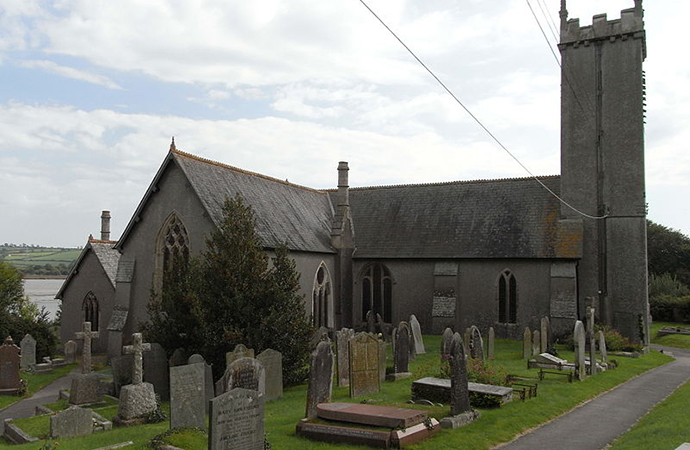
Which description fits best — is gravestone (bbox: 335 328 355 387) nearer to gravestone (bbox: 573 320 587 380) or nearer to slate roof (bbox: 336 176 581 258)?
gravestone (bbox: 573 320 587 380)

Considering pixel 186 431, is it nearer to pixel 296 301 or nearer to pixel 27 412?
pixel 296 301

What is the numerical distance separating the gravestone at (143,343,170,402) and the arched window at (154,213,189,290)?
5915 millimetres

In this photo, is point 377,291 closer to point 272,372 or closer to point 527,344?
point 527,344

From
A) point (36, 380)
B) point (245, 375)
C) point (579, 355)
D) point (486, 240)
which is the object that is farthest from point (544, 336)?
point (36, 380)

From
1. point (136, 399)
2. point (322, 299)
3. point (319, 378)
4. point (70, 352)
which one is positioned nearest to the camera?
point (319, 378)

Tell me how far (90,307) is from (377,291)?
49.4 feet

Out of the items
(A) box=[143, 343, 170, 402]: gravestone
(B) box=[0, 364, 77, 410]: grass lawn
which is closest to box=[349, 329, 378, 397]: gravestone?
(A) box=[143, 343, 170, 402]: gravestone

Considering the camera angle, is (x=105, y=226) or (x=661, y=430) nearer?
(x=661, y=430)

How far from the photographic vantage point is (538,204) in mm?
28797

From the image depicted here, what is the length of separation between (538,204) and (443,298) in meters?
6.77

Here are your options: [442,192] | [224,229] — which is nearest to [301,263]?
[224,229]

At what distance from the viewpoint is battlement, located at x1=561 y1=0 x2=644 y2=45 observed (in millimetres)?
27328

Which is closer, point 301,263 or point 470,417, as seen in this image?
point 470,417

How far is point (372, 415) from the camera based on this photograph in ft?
35.3
